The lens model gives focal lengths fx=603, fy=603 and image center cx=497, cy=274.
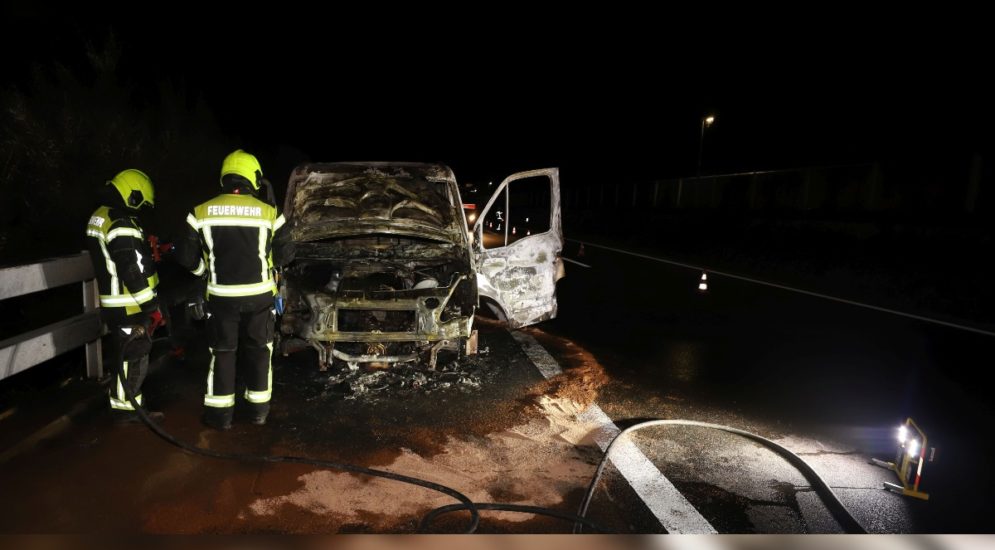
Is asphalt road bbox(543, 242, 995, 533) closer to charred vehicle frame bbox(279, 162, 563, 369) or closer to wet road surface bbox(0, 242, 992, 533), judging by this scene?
wet road surface bbox(0, 242, 992, 533)

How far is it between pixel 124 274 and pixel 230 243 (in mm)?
751

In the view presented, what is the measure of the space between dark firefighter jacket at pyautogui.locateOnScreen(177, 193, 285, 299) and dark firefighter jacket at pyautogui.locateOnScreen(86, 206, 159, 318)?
1.16 feet

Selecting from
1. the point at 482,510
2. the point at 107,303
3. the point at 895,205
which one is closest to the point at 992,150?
the point at 895,205

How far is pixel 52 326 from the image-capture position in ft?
15.1

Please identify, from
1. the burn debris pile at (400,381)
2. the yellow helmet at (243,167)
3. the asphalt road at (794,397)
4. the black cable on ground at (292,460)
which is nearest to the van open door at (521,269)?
the burn debris pile at (400,381)

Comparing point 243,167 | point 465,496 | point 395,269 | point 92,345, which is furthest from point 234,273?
point 465,496

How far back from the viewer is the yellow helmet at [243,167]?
13.6 ft

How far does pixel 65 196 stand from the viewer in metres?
8.73

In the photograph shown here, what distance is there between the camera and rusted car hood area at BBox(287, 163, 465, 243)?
5.89 metres

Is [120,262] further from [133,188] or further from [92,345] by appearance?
[92,345]

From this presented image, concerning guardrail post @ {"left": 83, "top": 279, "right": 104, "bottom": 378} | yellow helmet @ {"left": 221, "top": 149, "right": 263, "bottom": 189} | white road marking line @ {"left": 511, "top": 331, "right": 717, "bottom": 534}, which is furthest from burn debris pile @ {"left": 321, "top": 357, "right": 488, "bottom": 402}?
guardrail post @ {"left": 83, "top": 279, "right": 104, "bottom": 378}

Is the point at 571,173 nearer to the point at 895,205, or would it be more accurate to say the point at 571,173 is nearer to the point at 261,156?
the point at 261,156

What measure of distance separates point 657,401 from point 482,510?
7.65 ft

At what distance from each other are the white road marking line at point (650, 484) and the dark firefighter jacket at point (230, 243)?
2.62m
